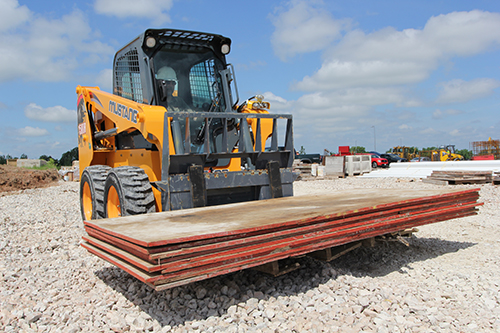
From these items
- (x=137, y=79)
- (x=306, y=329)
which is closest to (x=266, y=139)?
(x=137, y=79)

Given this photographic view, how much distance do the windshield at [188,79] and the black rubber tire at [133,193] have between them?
1322 mm

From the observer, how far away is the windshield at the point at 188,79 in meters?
5.91

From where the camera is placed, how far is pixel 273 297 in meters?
3.71

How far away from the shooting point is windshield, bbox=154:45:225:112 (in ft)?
19.4

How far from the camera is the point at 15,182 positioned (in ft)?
61.5

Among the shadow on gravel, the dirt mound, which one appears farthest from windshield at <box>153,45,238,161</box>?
the dirt mound

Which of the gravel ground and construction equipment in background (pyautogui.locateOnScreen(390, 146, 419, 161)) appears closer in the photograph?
the gravel ground

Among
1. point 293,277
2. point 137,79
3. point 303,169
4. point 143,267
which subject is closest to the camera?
point 143,267

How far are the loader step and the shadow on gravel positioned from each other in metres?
0.31

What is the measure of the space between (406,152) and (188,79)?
132 feet

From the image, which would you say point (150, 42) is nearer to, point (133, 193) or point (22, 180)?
point (133, 193)

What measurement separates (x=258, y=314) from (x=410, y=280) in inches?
80.9

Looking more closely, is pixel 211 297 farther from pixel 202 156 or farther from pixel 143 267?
pixel 202 156

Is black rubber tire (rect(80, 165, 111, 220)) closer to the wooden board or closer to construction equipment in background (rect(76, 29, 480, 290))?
construction equipment in background (rect(76, 29, 480, 290))
